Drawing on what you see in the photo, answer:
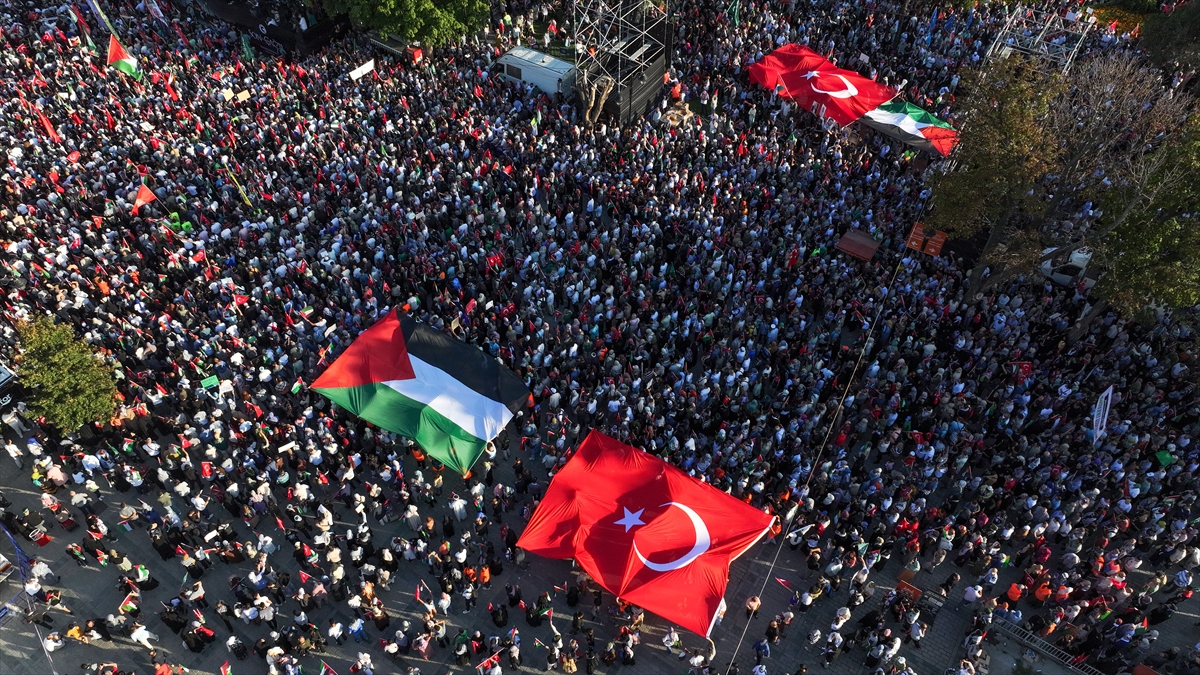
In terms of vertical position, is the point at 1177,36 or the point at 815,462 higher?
the point at 1177,36

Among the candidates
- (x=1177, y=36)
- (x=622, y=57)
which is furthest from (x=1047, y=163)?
(x=622, y=57)

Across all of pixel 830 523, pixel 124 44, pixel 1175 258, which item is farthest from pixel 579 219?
pixel 124 44

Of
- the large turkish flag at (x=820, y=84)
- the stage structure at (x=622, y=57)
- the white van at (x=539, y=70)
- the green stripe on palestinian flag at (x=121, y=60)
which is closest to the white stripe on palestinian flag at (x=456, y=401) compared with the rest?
the stage structure at (x=622, y=57)

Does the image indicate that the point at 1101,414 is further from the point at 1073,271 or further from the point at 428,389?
the point at 428,389

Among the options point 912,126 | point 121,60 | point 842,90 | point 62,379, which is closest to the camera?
point 62,379

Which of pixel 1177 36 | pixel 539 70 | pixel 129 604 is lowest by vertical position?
pixel 129 604

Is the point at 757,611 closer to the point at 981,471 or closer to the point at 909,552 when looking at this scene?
the point at 909,552

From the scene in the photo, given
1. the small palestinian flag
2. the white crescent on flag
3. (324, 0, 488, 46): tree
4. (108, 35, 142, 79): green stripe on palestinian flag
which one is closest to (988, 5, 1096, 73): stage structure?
the white crescent on flag
